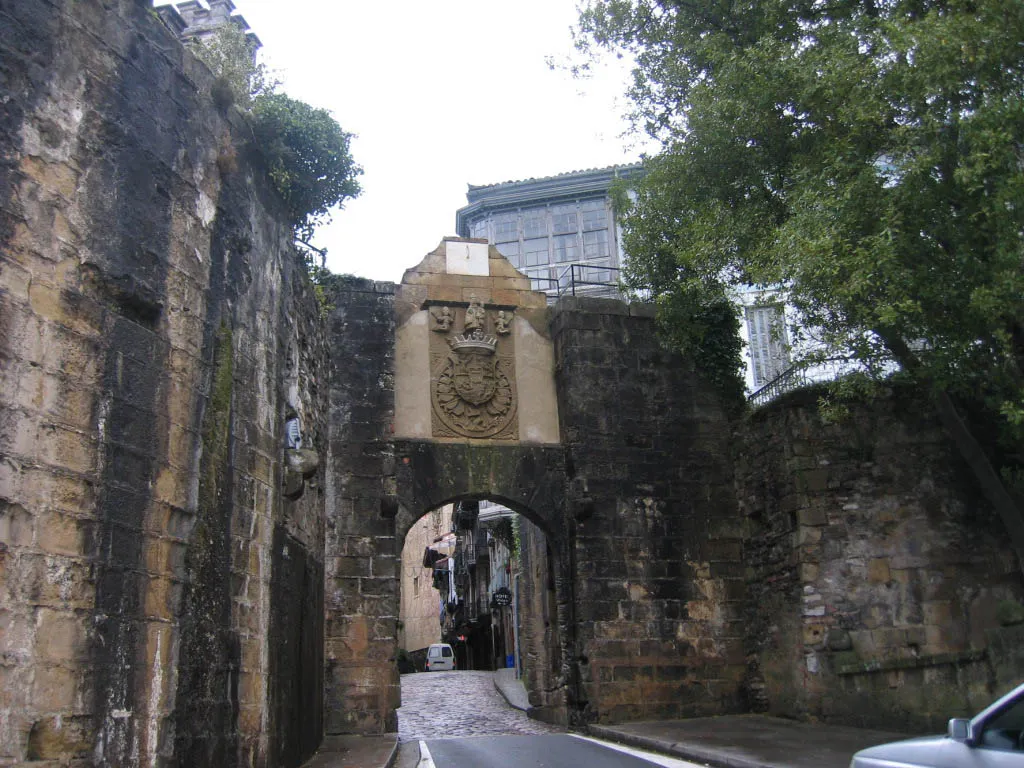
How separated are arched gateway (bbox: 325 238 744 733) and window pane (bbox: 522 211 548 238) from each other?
666 centimetres

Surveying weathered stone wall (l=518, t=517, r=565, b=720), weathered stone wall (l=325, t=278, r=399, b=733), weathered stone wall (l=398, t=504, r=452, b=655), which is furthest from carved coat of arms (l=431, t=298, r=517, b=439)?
weathered stone wall (l=398, t=504, r=452, b=655)

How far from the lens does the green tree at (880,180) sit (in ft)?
28.8

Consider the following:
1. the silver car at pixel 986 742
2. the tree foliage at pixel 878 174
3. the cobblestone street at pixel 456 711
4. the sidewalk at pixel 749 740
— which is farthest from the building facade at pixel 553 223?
the silver car at pixel 986 742

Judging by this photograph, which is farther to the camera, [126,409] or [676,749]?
[676,749]

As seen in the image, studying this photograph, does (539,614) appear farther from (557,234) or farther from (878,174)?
(878,174)

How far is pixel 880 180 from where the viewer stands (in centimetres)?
970

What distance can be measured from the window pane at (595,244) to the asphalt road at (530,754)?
11.2 meters

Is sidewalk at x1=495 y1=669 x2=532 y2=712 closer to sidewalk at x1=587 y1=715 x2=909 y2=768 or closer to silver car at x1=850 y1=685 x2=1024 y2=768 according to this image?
sidewalk at x1=587 y1=715 x2=909 y2=768

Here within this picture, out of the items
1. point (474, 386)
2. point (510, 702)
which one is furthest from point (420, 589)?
point (474, 386)

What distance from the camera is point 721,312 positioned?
1470cm

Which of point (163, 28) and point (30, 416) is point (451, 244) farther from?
point (30, 416)

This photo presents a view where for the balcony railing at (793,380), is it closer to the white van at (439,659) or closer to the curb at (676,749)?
the curb at (676,749)

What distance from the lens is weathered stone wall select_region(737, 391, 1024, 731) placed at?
36.8ft

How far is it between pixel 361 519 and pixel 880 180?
768 centimetres
